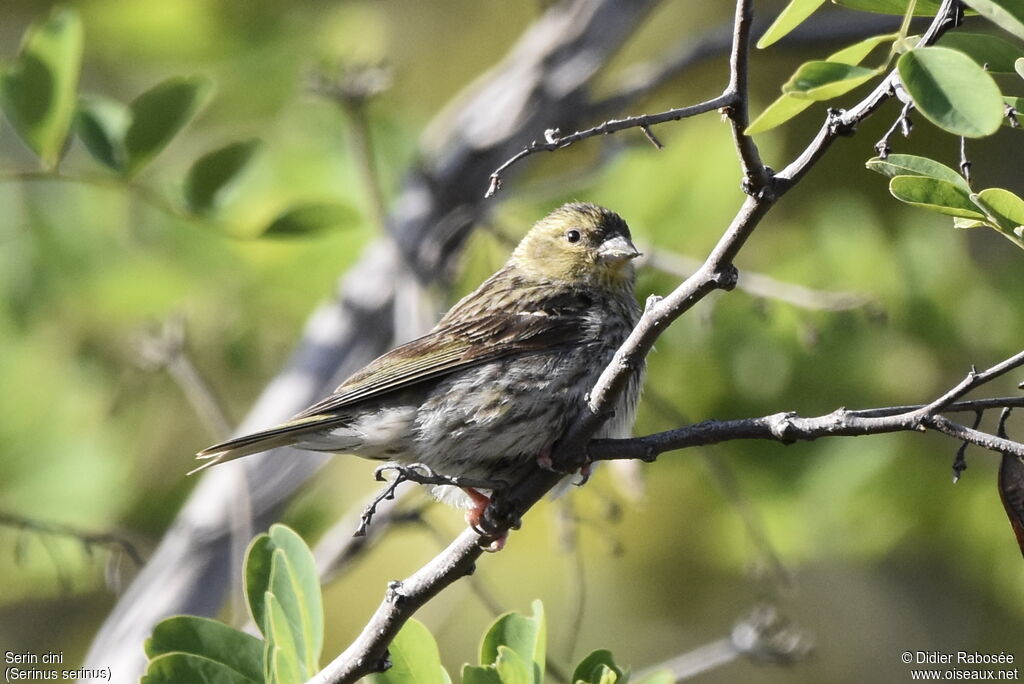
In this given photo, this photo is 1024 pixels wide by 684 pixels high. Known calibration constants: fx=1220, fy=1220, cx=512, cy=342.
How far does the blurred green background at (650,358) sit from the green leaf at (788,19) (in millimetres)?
2384

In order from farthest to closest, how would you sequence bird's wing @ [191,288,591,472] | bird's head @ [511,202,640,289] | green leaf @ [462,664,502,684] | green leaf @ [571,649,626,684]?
bird's head @ [511,202,640,289] < bird's wing @ [191,288,591,472] < green leaf @ [571,649,626,684] < green leaf @ [462,664,502,684]

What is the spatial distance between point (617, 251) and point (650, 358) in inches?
38.2

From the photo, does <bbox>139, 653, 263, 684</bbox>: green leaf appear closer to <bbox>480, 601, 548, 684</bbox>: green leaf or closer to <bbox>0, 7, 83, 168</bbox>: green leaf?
<bbox>480, 601, 548, 684</bbox>: green leaf

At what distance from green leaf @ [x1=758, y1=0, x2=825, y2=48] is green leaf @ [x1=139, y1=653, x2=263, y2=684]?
1833 millimetres

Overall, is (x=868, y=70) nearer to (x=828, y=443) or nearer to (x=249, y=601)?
(x=249, y=601)

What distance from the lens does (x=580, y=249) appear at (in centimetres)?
471

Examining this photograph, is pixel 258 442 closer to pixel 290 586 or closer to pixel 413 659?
pixel 290 586

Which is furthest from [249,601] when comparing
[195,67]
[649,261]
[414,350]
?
[195,67]

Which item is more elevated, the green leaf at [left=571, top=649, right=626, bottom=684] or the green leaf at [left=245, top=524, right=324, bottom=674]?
the green leaf at [left=245, top=524, right=324, bottom=674]

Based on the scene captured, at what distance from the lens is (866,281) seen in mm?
5422

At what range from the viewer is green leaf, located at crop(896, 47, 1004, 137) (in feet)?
6.44

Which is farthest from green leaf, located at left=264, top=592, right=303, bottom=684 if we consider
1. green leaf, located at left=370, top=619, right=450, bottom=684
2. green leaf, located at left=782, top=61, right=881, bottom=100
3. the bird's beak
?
the bird's beak

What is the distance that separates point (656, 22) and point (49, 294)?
3859 millimetres

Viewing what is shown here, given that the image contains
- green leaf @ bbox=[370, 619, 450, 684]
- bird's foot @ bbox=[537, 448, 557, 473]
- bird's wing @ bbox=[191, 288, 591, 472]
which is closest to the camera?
green leaf @ bbox=[370, 619, 450, 684]
